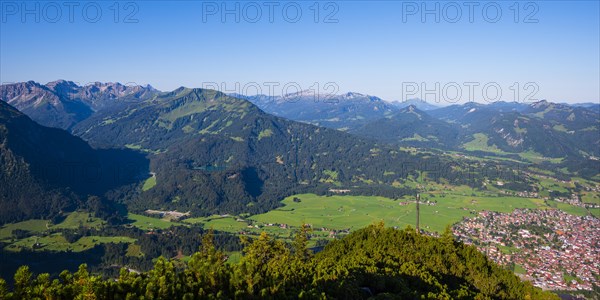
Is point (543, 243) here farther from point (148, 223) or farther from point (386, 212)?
point (148, 223)

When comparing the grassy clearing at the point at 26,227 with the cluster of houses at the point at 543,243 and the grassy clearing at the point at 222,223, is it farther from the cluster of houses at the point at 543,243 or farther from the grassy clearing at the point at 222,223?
the cluster of houses at the point at 543,243

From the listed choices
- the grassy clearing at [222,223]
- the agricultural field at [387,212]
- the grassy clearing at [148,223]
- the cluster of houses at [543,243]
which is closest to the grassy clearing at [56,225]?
the grassy clearing at [148,223]

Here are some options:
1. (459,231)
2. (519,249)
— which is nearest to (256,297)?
(519,249)

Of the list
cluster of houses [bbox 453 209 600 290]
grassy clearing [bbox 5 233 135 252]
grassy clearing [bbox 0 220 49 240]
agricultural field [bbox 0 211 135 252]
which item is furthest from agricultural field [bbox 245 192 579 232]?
grassy clearing [bbox 0 220 49 240]

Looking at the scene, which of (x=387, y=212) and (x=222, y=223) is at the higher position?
(x=387, y=212)

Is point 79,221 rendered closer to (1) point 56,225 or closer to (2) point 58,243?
(1) point 56,225

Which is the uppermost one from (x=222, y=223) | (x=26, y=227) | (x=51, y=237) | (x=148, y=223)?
(x=26, y=227)

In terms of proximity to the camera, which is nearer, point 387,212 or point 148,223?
point 148,223

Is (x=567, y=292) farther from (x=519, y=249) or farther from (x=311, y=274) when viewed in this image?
(x=311, y=274)

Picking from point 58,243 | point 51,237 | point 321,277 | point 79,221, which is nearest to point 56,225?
point 79,221

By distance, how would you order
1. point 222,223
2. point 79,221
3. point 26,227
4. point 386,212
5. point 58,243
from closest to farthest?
point 58,243 → point 26,227 → point 79,221 → point 222,223 → point 386,212

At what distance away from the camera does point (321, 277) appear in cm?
3158

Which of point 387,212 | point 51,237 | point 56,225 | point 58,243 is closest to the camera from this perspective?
point 58,243

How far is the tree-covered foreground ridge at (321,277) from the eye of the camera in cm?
2028
